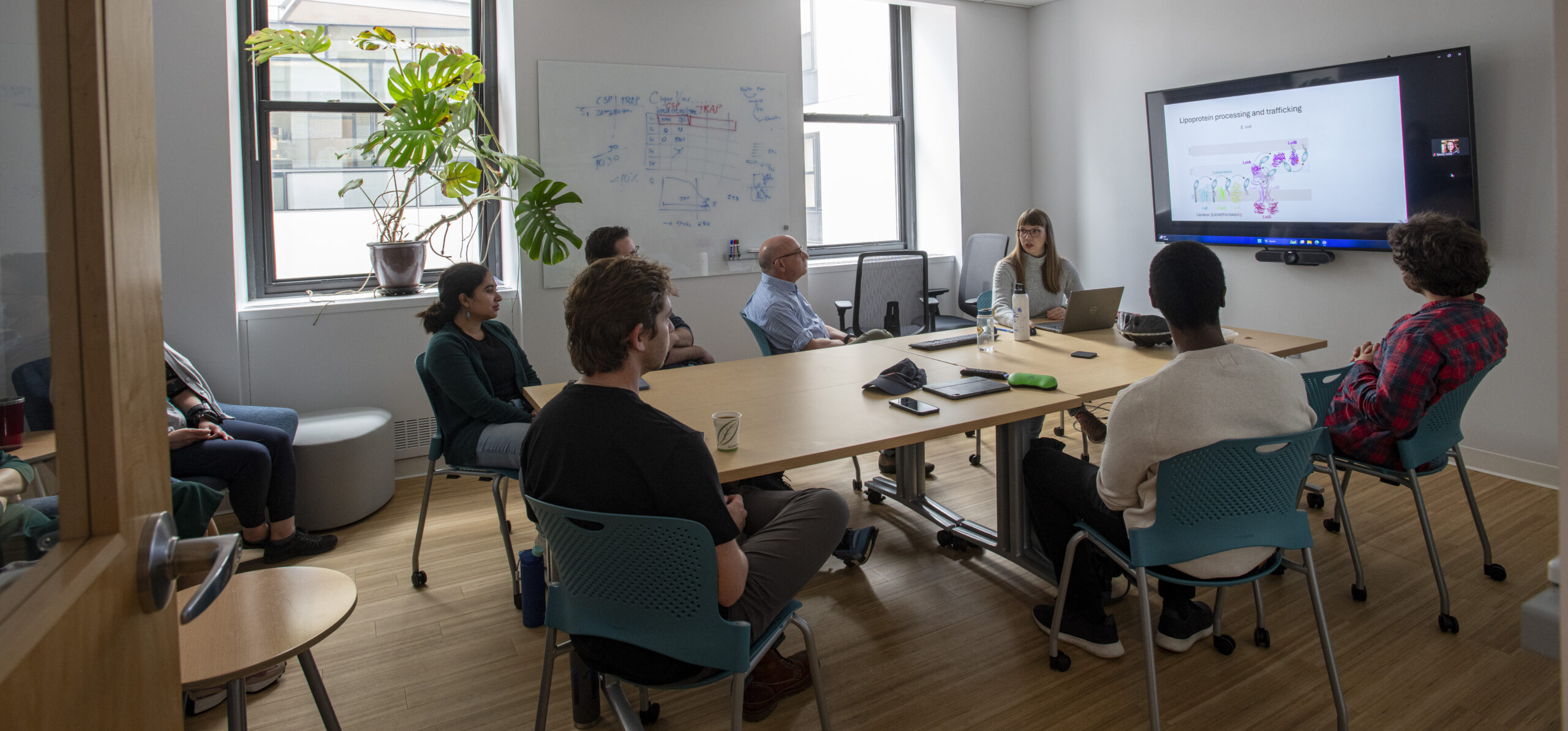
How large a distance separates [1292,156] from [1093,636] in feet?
10.9

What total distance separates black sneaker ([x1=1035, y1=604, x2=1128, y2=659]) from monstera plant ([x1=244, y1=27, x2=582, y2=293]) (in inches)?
120

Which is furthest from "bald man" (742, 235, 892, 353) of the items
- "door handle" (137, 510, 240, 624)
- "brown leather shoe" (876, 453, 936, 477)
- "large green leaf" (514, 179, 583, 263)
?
"door handle" (137, 510, 240, 624)

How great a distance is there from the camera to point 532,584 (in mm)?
2488

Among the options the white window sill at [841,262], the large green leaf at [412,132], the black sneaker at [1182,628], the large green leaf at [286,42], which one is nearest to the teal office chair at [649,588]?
the black sneaker at [1182,628]

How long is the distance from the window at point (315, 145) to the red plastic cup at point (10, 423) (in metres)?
4.37

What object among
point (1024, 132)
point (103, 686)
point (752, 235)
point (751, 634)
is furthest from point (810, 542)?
point (1024, 132)

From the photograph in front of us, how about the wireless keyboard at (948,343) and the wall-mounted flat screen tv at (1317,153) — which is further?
the wall-mounted flat screen tv at (1317,153)

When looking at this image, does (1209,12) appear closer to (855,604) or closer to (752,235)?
(752,235)

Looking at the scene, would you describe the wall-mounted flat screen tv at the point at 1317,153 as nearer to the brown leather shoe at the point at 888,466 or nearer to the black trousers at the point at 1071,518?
the brown leather shoe at the point at 888,466

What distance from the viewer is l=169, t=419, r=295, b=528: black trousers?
129 inches

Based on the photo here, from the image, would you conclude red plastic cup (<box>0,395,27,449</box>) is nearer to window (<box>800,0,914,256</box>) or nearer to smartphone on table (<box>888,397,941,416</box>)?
smartphone on table (<box>888,397,941,416</box>)

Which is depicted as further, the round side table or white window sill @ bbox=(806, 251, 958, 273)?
white window sill @ bbox=(806, 251, 958, 273)

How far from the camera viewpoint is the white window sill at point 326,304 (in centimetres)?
423

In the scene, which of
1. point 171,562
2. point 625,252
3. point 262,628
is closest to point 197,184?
point 625,252
